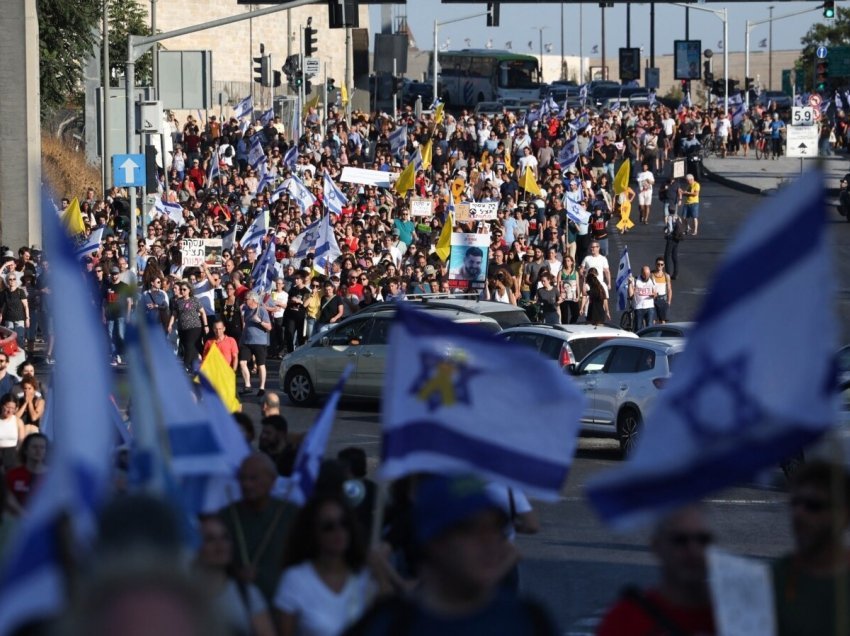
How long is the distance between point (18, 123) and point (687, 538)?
32.7 m

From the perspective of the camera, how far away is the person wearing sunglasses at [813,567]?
4.73 m

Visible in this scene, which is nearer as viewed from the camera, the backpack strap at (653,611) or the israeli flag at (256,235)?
the backpack strap at (653,611)

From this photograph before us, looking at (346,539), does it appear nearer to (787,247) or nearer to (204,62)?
(787,247)

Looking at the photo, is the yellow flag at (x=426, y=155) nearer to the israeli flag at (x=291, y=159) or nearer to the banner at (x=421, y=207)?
the israeli flag at (x=291, y=159)

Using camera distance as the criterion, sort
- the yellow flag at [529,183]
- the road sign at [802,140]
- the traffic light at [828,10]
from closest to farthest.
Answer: the road sign at [802,140] → the yellow flag at [529,183] → the traffic light at [828,10]

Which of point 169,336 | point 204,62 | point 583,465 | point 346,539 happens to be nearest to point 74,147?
point 204,62

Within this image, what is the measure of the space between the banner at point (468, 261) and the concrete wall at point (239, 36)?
5842 centimetres

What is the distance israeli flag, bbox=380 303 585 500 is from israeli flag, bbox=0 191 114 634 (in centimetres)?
158

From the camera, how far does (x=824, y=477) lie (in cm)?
493

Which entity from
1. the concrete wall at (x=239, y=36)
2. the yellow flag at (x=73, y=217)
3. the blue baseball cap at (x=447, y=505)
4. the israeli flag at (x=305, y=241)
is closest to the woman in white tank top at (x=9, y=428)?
the blue baseball cap at (x=447, y=505)

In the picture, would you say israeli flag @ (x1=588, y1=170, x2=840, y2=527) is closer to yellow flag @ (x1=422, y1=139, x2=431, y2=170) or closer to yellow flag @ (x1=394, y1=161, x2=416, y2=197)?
yellow flag @ (x1=394, y1=161, x2=416, y2=197)

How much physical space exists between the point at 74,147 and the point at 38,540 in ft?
193

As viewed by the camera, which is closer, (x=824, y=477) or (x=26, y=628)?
(x=26, y=628)

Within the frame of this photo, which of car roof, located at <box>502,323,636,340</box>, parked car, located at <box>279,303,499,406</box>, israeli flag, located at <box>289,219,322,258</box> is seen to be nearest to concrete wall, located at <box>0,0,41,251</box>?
israeli flag, located at <box>289,219,322,258</box>
